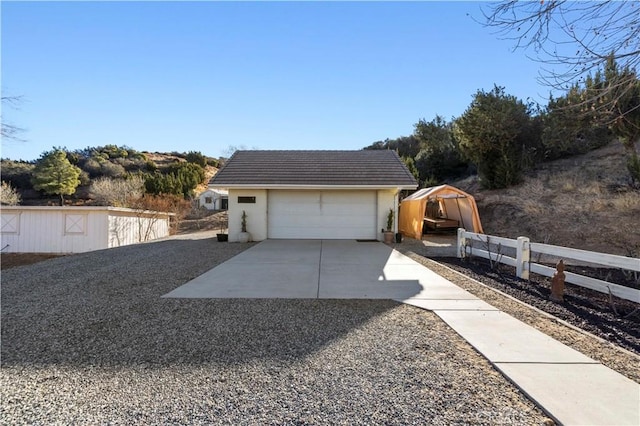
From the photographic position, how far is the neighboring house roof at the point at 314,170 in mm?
14672

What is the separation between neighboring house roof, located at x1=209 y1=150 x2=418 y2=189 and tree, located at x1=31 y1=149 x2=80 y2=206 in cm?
3316

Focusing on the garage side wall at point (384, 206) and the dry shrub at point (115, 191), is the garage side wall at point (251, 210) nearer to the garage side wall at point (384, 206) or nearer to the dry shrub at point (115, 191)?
the garage side wall at point (384, 206)

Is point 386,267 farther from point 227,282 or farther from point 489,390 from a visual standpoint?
point 489,390

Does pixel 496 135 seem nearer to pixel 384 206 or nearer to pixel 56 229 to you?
pixel 384 206

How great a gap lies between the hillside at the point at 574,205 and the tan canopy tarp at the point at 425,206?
1.09m

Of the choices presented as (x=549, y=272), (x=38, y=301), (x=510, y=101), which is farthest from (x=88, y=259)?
(x=510, y=101)

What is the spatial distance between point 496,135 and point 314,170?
10932 mm

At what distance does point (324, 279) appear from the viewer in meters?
7.36

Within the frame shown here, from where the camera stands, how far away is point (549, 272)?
657cm

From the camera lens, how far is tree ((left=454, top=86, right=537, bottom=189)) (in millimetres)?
19641

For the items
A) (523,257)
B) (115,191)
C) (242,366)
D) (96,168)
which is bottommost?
(242,366)

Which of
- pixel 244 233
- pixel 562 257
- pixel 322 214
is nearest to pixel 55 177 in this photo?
pixel 244 233

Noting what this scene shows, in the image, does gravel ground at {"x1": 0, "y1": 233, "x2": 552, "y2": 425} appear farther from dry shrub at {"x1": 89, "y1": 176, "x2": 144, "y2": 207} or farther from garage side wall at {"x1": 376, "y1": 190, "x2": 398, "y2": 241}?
dry shrub at {"x1": 89, "y1": 176, "x2": 144, "y2": 207}

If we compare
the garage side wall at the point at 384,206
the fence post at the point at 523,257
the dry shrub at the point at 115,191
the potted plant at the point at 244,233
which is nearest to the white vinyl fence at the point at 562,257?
the fence post at the point at 523,257
